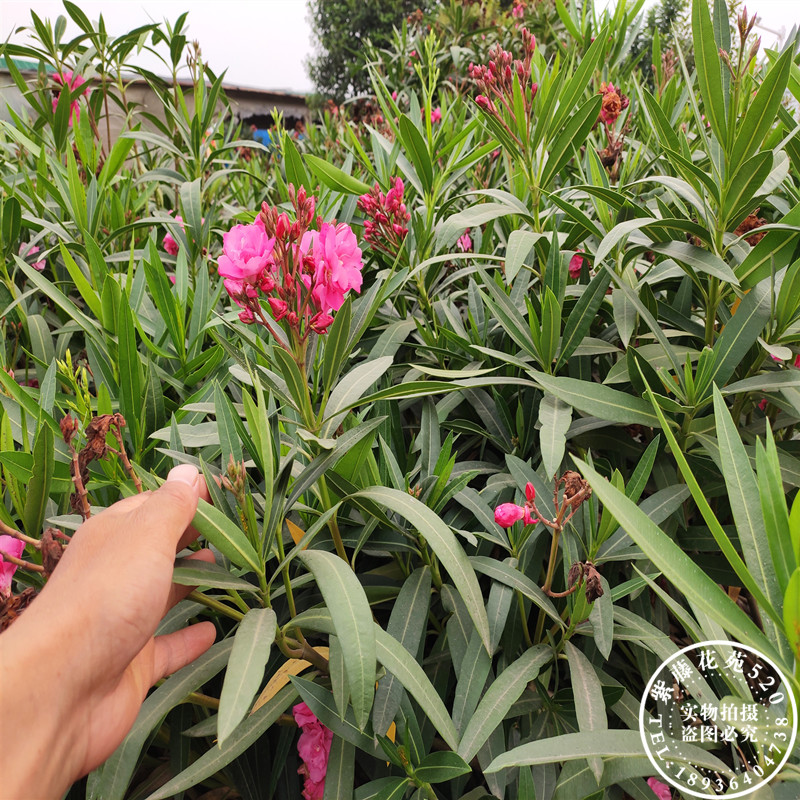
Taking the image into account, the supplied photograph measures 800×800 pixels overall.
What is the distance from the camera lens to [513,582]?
0.82m

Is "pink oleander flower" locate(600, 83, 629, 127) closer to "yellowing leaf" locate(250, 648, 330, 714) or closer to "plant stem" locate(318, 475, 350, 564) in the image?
"plant stem" locate(318, 475, 350, 564)

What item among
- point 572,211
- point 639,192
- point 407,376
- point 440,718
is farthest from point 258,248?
point 639,192

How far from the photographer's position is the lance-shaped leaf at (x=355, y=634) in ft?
1.98

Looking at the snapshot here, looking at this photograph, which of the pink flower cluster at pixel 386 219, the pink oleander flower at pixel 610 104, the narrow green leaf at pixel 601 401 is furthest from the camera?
the pink oleander flower at pixel 610 104

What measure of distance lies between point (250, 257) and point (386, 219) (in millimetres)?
499

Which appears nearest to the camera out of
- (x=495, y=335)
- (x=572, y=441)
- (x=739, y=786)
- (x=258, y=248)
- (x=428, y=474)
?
(x=739, y=786)

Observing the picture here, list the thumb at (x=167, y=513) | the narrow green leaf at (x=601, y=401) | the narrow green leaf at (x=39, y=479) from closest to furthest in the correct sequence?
the thumb at (x=167, y=513), the narrow green leaf at (x=39, y=479), the narrow green leaf at (x=601, y=401)

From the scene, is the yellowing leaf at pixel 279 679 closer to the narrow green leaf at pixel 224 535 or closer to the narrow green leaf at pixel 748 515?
the narrow green leaf at pixel 224 535

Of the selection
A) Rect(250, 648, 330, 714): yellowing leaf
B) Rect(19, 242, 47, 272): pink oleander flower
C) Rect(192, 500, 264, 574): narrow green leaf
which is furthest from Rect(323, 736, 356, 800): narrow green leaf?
Rect(19, 242, 47, 272): pink oleander flower

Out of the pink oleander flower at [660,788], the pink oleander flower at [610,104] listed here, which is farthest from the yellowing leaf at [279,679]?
the pink oleander flower at [610,104]

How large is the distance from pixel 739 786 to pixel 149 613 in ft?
2.19

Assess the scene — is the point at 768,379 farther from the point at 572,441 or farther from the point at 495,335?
the point at 495,335

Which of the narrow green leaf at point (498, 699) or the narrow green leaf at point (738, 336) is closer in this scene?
the narrow green leaf at point (498, 699)

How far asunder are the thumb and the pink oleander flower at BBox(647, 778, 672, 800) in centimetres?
82
